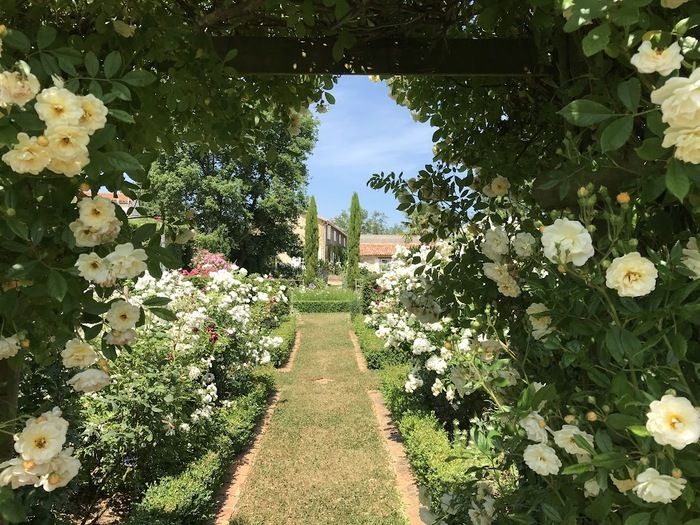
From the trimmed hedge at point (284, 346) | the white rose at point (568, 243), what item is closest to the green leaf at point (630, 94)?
the white rose at point (568, 243)

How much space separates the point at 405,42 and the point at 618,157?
130cm

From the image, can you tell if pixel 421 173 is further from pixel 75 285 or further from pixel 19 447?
pixel 19 447

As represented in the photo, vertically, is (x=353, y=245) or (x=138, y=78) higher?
(x=353, y=245)

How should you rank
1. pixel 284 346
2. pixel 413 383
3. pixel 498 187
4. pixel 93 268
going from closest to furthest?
pixel 93 268 < pixel 498 187 < pixel 413 383 < pixel 284 346

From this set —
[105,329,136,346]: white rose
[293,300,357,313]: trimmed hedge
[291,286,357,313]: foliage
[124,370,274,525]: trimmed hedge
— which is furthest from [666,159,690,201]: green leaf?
[293,300,357,313]: trimmed hedge

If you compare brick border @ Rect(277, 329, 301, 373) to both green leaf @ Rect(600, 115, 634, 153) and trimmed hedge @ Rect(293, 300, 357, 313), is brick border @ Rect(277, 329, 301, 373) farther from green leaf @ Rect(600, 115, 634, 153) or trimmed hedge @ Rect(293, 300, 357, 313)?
green leaf @ Rect(600, 115, 634, 153)

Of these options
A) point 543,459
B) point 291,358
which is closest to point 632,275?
point 543,459

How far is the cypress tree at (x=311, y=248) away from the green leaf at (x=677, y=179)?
28.9 meters

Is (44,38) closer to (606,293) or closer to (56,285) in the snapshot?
(56,285)

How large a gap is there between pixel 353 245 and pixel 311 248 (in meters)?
2.59

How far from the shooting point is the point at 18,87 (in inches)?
32.3

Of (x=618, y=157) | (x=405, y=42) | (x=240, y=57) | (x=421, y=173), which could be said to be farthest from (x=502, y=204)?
(x=240, y=57)

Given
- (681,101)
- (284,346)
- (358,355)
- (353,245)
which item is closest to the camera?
(681,101)

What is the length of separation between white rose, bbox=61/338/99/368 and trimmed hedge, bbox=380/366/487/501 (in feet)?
6.87
